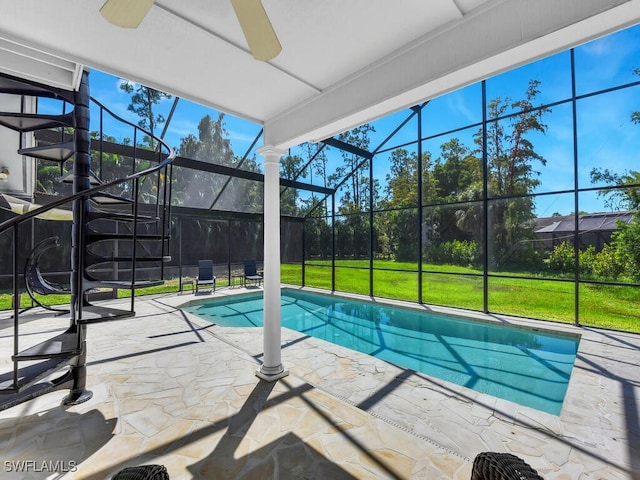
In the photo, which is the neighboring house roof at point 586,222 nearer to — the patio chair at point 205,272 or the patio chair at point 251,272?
the patio chair at point 251,272

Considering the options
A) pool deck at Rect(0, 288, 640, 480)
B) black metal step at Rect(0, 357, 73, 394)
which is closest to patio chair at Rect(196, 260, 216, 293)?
pool deck at Rect(0, 288, 640, 480)

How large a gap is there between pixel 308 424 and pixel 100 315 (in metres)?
1.91

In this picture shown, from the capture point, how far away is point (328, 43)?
1922 mm

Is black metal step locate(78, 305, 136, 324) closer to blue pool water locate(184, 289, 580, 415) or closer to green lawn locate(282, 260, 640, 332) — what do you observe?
blue pool water locate(184, 289, 580, 415)

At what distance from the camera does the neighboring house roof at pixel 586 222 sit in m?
6.70

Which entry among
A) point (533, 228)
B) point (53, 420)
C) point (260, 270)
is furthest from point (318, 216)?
point (53, 420)

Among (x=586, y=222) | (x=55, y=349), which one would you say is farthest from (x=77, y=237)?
(x=586, y=222)

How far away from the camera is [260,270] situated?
35.9 ft

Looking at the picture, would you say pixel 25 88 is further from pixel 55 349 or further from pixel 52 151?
pixel 55 349

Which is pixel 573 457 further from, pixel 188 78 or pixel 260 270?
pixel 260 270

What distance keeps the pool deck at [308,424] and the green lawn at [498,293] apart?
11.8ft

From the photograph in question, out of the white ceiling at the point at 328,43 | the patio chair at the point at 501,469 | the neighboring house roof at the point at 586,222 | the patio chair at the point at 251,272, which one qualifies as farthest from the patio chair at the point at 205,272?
the neighboring house roof at the point at 586,222

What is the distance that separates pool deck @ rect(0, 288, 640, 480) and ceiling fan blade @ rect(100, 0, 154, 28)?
8.20ft

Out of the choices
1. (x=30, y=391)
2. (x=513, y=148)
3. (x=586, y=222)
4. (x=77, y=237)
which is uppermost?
(x=513, y=148)
